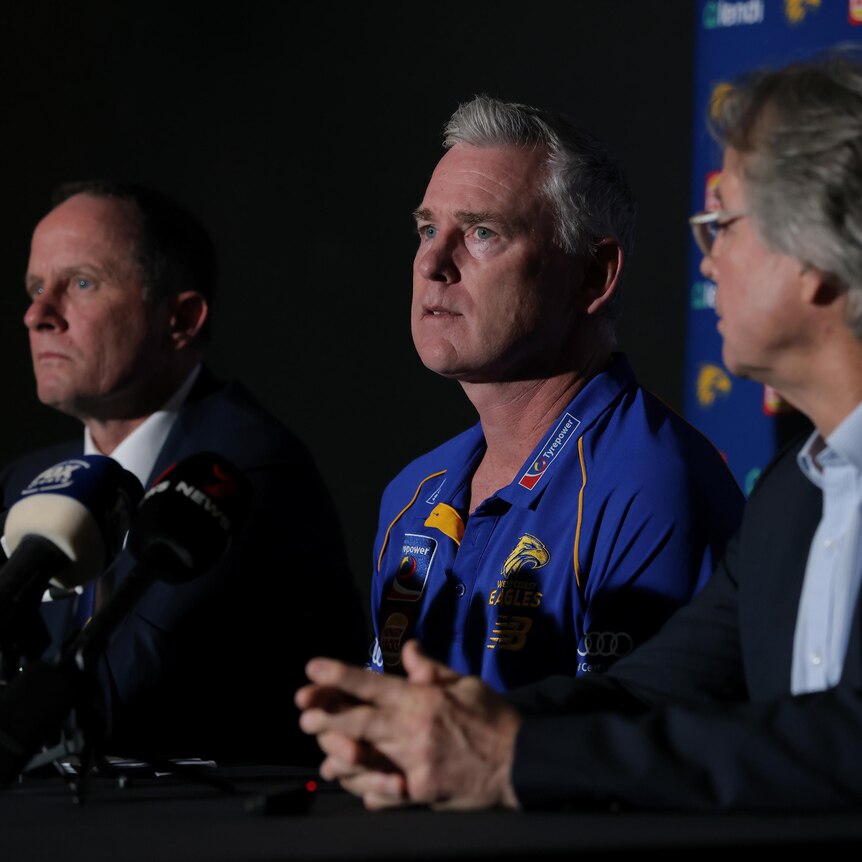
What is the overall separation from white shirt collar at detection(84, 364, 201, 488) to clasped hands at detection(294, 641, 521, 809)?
4.44 feet

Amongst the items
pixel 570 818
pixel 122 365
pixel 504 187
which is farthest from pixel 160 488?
pixel 122 365

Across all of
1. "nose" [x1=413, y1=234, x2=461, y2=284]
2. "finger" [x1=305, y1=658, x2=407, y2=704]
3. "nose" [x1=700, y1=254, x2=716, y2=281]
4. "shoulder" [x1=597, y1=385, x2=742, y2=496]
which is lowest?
"finger" [x1=305, y1=658, x2=407, y2=704]

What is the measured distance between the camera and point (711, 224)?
141cm

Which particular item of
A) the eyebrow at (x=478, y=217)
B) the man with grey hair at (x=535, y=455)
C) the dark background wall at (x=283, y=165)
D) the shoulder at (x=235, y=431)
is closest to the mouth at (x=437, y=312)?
the man with grey hair at (x=535, y=455)

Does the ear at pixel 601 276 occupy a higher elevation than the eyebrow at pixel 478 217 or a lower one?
lower

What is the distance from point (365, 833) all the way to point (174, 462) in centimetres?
150

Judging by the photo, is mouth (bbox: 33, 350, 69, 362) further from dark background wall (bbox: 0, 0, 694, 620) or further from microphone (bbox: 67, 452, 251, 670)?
dark background wall (bbox: 0, 0, 694, 620)

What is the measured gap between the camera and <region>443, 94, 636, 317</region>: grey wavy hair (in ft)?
6.95

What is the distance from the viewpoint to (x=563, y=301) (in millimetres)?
2131

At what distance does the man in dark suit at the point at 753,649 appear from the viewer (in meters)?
1.09

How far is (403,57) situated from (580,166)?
1982 mm

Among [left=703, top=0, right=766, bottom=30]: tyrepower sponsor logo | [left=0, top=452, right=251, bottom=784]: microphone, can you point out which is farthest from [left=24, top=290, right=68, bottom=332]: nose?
[left=703, top=0, right=766, bottom=30]: tyrepower sponsor logo

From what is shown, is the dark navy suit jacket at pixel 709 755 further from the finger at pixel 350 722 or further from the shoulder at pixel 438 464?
the shoulder at pixel 438 464

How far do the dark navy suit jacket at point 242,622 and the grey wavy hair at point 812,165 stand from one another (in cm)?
109
